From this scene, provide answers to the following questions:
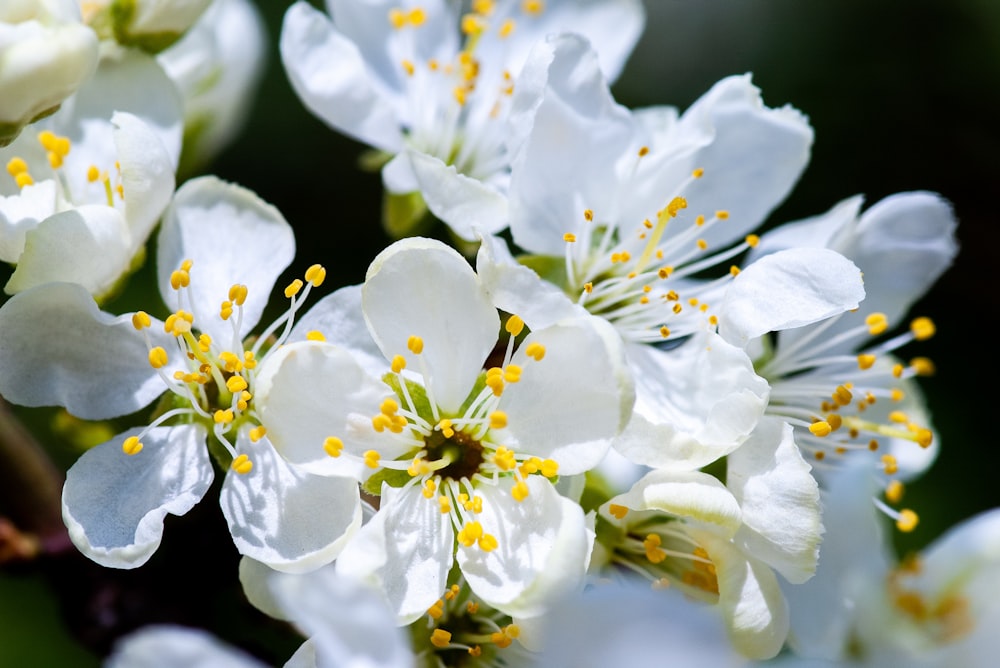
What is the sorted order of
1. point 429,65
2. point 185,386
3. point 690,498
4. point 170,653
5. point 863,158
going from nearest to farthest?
point 170,653, point 690,498, point 185,386, point 429,65, point 863,158

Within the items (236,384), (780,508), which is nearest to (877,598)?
(780,508)

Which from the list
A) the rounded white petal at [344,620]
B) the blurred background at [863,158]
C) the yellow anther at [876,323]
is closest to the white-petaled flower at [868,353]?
the yellow anther at [876,323]

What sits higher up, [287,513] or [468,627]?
[287,513]

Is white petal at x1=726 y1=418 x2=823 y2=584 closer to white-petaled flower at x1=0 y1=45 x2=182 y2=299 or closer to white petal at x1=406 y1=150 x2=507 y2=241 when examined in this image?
white petal at x1=406 y1=150 x2=507 y2=241

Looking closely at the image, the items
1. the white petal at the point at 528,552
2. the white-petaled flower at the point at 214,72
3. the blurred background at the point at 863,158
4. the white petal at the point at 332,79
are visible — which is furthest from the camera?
the blurred background at the point at 863,158

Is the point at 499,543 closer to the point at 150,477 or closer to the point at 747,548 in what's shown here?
the point at 747,548

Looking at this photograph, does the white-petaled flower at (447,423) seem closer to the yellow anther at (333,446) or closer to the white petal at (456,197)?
the yellow anther at (333,446)

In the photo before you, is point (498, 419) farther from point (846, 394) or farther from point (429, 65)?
point (429, 65)
